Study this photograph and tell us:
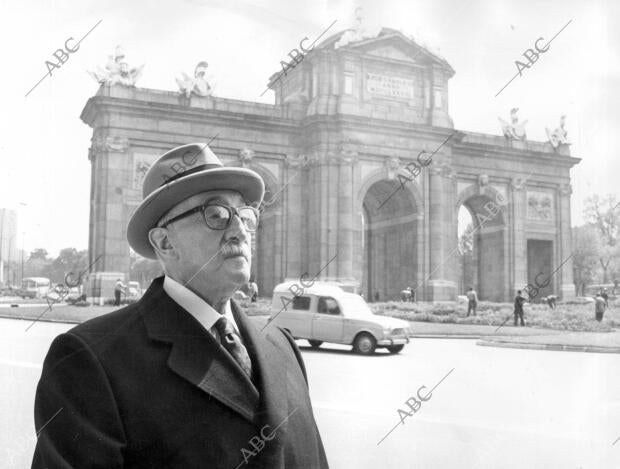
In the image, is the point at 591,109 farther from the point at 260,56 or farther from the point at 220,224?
the point at 220,224

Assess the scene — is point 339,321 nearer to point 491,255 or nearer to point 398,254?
point 398,254

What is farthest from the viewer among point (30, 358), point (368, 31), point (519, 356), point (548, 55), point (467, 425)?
point (519, 356)

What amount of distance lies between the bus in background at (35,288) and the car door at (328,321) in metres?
8.76

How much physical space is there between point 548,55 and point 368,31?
8.46ft

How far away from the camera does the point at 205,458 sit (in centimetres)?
177

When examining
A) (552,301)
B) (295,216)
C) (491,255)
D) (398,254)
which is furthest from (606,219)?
(295,216)

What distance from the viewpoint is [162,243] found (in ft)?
6.50

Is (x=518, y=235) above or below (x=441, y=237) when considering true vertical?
above

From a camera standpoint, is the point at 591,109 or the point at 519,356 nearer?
the point at 591,109

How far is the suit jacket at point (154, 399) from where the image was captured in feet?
5.28

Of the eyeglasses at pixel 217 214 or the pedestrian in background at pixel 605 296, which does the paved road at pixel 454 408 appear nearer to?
the pedestrian in background at pixel 605 296

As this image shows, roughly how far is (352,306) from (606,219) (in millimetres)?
5940

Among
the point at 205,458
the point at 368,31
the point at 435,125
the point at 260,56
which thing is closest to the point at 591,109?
the point at 435,125

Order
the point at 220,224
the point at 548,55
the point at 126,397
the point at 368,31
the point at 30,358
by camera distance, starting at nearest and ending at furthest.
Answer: the point at 126,397 < the point at 220,224 < the point at 30,358 < the point at 368,31 < the point at 548,55
